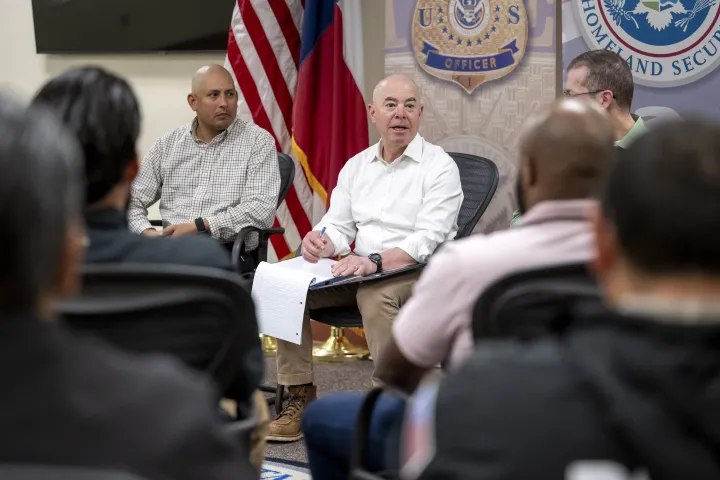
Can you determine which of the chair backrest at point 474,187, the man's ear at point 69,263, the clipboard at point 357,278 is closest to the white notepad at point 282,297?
the clipboard at point 357,278

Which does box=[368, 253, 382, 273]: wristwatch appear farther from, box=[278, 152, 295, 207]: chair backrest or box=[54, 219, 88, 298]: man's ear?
box=[54, 219, 88, 298]: man's ear

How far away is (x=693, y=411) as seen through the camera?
3.22 feet

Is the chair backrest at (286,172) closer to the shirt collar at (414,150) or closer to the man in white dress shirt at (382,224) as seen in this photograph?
the man in white dress shirt at (382,224)

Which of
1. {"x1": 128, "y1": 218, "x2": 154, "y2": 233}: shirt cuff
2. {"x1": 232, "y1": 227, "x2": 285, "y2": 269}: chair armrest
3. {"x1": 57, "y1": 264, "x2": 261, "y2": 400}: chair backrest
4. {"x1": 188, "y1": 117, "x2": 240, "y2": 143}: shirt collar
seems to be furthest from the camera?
{"x1": 188, "y1": 117, "x2": 240, "y2": 143}: shirt collar

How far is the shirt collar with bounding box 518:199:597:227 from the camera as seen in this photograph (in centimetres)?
170

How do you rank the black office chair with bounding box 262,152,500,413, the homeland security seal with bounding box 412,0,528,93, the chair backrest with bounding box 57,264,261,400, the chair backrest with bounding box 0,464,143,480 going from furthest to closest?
the homeland security seal with bounding box 412,0,528,93 < the black office chair with bounding box 262,152,500,413 < the chair backrest with bounding box 57,264,261,400 < the chair backrest with bounding box 0,464,143,480

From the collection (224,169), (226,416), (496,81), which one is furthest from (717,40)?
(226,416)

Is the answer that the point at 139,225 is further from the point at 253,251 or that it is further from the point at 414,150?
the point at 414,150

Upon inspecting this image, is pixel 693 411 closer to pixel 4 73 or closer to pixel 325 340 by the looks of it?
pixel 325 340

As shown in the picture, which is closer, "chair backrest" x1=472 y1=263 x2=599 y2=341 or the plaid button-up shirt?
"chair backrest" x1=472 y1=263 x2=599 y2=341

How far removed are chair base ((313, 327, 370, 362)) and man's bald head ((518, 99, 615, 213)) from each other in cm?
291

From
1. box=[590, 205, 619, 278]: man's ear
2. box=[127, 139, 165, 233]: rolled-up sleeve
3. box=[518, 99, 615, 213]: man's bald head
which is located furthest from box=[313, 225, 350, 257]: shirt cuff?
box=[590, 205, 619, 278]: man's ear

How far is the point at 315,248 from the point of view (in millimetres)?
3715

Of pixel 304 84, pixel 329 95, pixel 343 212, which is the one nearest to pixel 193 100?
pixel 304 84
